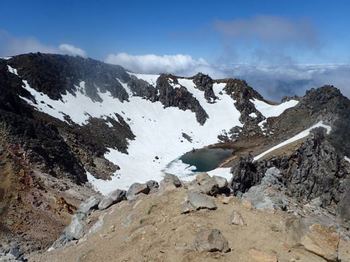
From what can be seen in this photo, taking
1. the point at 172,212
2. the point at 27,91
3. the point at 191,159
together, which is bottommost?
the point at 191,159

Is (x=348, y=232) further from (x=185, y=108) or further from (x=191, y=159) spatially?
(x=185, y=108)

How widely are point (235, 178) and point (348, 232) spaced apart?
44.7m

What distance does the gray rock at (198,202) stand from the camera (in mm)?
21000

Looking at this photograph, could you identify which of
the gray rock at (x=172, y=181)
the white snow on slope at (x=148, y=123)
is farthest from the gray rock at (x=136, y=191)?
the white snow on slope at (x=148, y=123)

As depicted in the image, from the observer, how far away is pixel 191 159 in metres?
111

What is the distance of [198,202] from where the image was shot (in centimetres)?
2123

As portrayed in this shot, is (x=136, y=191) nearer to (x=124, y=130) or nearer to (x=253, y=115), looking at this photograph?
(x=124, y=130)

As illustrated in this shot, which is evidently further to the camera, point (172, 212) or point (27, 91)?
point (27, 91)

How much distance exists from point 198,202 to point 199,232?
9.82ft

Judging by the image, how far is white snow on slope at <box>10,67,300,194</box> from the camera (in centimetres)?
9719

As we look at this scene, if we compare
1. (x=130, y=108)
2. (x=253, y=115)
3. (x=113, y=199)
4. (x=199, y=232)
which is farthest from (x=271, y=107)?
(x=199, y=232)

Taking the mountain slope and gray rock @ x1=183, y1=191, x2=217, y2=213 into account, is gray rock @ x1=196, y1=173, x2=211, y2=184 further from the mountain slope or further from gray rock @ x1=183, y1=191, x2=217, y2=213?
the mountain slope

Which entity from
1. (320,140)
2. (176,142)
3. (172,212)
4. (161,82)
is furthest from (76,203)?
(161,82)

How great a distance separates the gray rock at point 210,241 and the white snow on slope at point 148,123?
59033 millimetres
